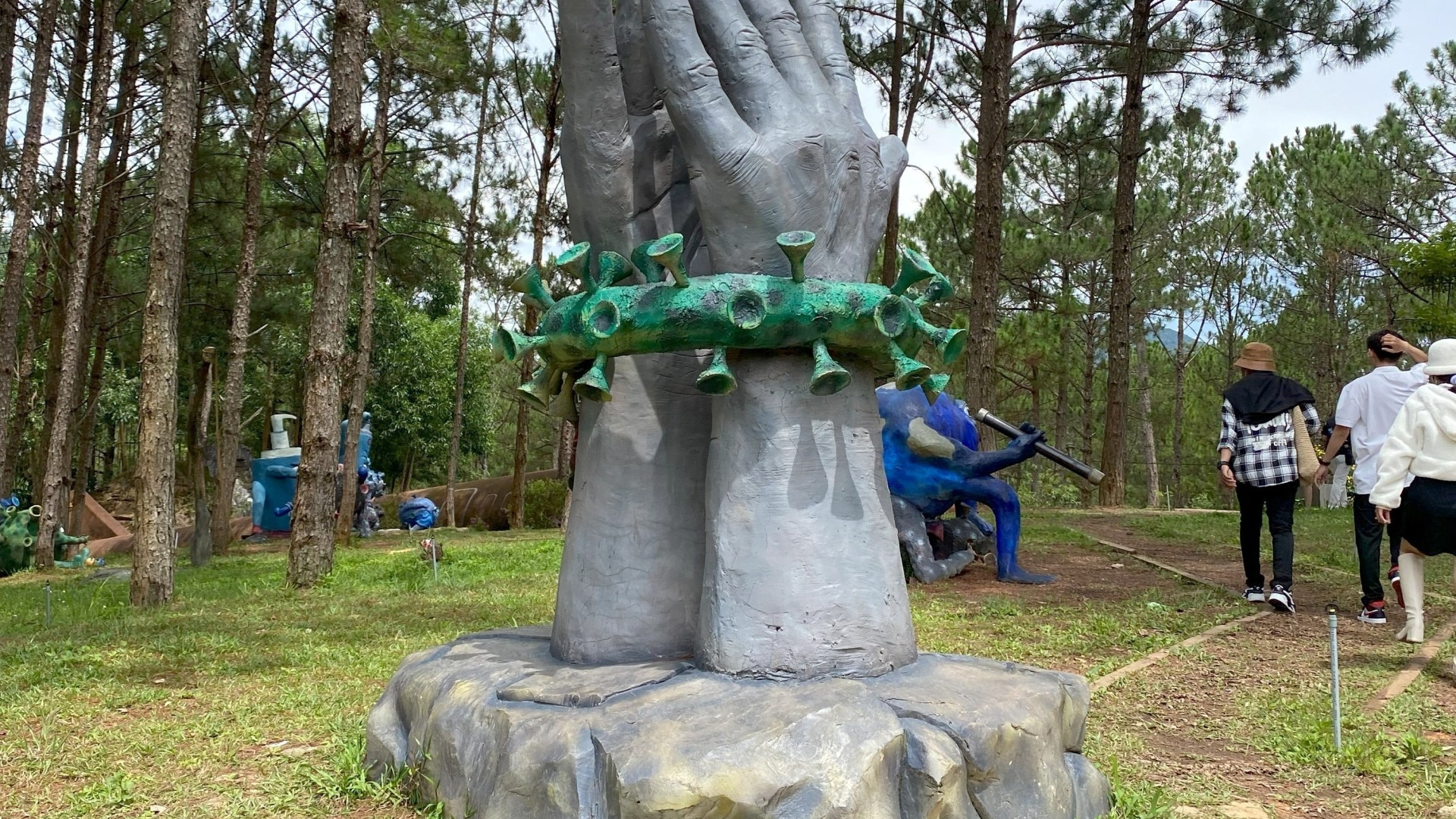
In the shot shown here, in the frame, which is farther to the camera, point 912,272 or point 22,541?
point 22,541

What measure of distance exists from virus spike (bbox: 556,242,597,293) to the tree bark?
8.96 meters

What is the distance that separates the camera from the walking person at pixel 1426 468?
4496 mm

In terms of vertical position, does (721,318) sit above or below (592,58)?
below

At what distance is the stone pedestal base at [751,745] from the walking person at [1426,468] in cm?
242

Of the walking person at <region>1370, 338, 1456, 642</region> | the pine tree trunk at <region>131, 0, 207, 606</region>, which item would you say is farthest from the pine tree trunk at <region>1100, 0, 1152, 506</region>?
the pine tree trunk at <region>131, 0, 207, 606</region>

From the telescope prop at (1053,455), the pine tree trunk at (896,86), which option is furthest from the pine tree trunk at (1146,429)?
the telescope prop at (1053,455)

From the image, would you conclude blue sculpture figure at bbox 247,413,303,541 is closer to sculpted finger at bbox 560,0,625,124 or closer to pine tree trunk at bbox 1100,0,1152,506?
pine tree trunk at bbox 1100,0,1152,506

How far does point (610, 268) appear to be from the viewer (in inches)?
115

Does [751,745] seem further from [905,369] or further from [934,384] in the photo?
[934,384]

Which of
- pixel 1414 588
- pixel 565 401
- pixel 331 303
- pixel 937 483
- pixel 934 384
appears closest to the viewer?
pixel 934 384

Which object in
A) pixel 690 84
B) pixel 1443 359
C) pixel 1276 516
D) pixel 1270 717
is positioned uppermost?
pixel 690 84

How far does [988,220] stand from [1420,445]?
25.5 ft

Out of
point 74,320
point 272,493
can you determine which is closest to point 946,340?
point 74,320

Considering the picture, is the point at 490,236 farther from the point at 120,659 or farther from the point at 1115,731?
the point at 1115,731
